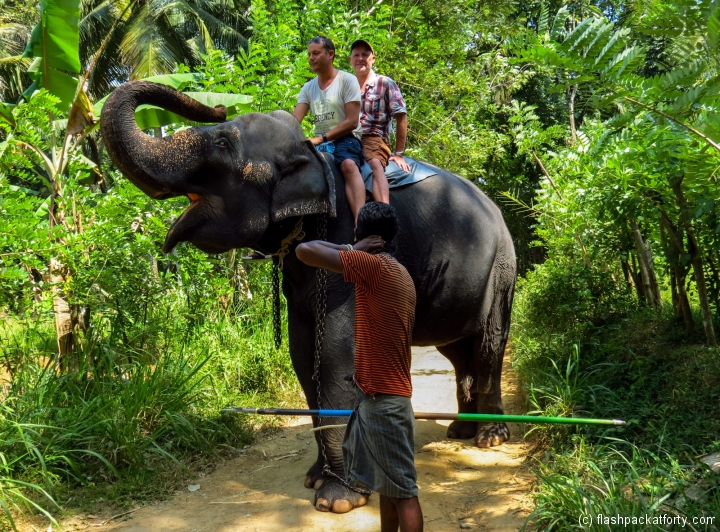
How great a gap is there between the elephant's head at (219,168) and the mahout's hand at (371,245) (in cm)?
112

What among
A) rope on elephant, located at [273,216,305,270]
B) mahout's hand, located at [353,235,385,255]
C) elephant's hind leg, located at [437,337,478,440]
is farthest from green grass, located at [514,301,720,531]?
rope on elephant, located at [273,216,305,270]

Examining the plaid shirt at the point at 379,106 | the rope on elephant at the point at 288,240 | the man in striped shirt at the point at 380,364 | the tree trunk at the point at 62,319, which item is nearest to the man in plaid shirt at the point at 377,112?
the plaid shirt at the point at 379,106

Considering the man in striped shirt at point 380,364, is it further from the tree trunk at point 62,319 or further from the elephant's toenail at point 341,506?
the tree trunk at point 62,319

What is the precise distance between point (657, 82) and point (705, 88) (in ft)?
0.74

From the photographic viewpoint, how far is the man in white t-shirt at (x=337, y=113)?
456 cm

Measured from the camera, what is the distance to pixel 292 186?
13.9ft

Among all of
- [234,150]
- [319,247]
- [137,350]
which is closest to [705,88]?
[319,247]

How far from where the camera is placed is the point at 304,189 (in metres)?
4.22

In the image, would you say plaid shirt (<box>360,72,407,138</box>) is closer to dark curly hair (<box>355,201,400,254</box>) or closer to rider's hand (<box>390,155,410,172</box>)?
rider's hand (<box>390,155,410,172</box>)

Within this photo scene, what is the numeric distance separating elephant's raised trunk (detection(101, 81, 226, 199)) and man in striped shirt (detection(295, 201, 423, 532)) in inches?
50.1

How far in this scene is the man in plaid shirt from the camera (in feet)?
15.7

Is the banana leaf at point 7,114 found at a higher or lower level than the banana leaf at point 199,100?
lower

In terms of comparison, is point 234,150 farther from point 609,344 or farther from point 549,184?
point 549,184

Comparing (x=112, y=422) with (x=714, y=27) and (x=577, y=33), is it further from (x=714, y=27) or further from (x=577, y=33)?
(x=714, y=27)
